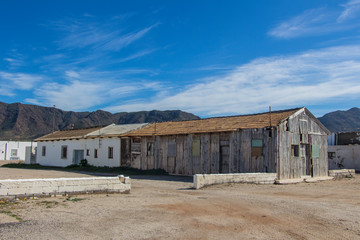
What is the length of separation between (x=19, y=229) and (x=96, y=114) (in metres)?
135

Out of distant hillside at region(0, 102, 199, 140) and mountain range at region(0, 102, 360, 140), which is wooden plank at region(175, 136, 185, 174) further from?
distant hillside at region(0, 102, 199, 140)

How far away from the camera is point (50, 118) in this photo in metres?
140

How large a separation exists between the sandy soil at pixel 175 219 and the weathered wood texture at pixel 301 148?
8651 mm

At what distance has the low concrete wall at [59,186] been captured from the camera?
9523mm

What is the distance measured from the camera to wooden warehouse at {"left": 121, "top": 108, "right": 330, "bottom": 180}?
1895 centimetres

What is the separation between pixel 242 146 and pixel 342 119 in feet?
375

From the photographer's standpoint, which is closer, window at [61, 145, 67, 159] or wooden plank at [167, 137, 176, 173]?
wooden plank at [167, 137, 176, 173]

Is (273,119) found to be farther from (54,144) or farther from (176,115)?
(176,115)

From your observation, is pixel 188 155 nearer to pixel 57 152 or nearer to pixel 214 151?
pixel 214 151

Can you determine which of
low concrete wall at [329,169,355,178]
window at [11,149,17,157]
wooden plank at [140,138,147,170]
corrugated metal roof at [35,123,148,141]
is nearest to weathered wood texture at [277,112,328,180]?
low concrete wall at [329,169,355,178]

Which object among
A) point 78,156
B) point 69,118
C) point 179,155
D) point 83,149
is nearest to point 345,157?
point 179,155

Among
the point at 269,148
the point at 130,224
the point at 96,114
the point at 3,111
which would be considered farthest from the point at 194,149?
the point at 3,111

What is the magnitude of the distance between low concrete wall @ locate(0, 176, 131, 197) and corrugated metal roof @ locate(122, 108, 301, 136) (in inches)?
394

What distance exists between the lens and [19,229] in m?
6.56
